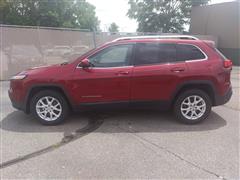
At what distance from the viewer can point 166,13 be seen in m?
31.2

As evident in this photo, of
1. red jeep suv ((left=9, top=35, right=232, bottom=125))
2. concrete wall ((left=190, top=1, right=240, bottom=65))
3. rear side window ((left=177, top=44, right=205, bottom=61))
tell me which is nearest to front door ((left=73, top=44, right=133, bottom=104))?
red jeep suv ((left=9, top=35, right=232, bottom=125))

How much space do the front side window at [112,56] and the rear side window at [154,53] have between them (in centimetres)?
20

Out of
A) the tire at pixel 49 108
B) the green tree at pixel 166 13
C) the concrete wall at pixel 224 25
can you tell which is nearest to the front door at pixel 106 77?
the tire at pixel 49 108

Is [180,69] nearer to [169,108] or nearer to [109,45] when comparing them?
[169,108]

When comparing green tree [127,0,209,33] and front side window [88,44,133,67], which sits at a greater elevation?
green tree [127,0,209,33]

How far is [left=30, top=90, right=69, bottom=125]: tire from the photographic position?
5289 millimetres

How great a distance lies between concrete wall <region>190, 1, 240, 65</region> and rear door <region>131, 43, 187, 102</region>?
17.2 meters

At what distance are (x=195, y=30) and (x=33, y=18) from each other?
77.3ft

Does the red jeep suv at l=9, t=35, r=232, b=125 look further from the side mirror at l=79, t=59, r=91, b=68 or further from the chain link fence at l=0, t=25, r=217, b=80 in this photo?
the chain link fence at l=0, t=25, r=217, b=80

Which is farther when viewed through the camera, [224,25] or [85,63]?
[224,25]

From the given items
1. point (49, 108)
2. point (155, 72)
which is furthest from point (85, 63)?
point (155, 72)

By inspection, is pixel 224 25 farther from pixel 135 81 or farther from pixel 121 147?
pixel 121 147

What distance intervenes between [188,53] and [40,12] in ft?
120

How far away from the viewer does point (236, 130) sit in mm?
4922
